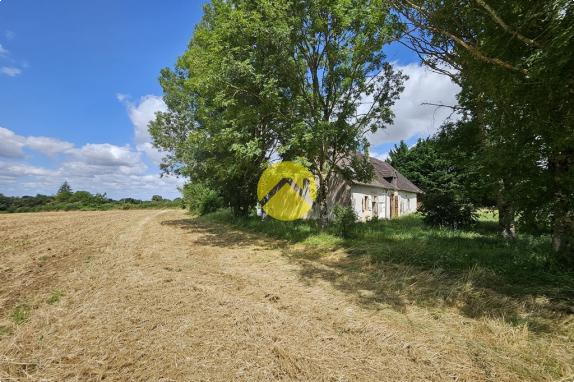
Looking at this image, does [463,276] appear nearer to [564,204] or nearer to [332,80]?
[564,204]

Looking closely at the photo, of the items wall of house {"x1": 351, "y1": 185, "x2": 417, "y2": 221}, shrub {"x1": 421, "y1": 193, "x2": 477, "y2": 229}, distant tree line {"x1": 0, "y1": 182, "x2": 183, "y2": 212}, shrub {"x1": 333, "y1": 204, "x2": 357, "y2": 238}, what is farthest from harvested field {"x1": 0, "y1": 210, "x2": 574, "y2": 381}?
Answer: distant tree line {"x1": 0, "y1": 182, "x2": 183, "y2": 212}

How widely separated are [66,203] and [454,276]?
56683 mm

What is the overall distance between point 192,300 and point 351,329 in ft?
9.00

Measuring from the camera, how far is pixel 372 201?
23797 mm

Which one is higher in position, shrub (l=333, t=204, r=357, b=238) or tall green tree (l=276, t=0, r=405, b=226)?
tall green tree (l=276, t=0, r=405, b=226)

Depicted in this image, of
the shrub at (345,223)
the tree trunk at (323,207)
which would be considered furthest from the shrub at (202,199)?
the shrub at (345,223)

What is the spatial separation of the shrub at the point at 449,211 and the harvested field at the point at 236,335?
9.80 metres

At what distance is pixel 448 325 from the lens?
4.22m

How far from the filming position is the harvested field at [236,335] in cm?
306

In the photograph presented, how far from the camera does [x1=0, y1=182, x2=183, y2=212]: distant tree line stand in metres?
43.8

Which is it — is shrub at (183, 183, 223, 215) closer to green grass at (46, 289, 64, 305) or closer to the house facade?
the house facade

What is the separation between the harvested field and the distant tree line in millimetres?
47177

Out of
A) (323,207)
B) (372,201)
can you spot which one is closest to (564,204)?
(323,207)

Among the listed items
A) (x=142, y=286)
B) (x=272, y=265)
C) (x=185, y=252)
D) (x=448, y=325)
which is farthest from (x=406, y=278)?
(x=185, y=252)
